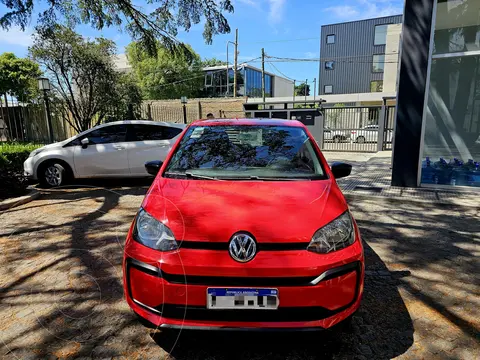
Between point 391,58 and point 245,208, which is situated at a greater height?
point 391,58

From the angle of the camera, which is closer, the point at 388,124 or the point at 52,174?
the point at 52,174

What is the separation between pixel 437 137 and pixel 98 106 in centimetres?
1181

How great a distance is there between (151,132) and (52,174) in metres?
2.31

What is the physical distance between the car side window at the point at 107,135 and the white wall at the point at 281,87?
48.4 m

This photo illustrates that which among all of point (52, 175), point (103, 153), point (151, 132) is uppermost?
point (151, 132)

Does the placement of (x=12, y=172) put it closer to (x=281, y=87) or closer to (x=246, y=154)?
(x=246, y=154)

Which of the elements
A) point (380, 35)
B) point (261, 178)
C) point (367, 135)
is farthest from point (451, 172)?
point (380, 35)

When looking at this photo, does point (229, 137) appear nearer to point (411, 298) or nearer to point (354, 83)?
point (411, 298)

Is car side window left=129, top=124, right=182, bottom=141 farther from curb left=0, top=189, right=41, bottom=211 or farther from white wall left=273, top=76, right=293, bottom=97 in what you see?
white wall left=273, top=76, right=293, bottom=97

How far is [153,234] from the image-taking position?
2.13 m

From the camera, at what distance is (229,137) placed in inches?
132

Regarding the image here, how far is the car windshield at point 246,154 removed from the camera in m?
2.83

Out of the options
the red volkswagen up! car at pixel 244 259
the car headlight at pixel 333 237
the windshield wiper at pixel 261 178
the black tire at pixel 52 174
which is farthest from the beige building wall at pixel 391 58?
the red volkswagen up! car at pixel 244 259

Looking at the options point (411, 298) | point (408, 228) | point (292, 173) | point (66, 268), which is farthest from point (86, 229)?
point (408, 228)
